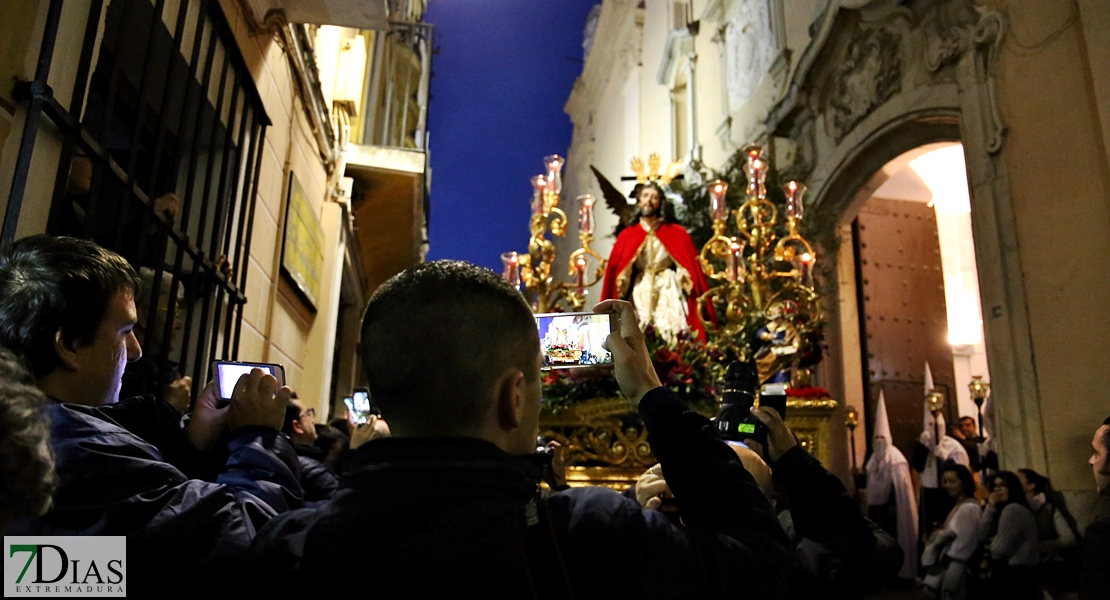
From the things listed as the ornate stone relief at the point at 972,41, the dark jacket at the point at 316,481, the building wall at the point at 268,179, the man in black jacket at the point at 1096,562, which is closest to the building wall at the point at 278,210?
the building wall at the point at 268,179

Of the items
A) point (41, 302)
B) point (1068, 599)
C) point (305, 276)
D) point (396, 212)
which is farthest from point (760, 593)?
point (396, 212)

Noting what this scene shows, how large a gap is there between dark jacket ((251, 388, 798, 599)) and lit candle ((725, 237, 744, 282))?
14.2 ft

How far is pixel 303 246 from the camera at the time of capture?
21.2 ft

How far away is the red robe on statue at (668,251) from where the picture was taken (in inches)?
252

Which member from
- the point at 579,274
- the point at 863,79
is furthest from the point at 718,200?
the point at 863,79

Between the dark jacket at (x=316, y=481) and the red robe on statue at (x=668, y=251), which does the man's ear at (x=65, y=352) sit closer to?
the dark jacket at (x=316, y=481)

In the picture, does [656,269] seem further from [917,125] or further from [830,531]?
[830,531]

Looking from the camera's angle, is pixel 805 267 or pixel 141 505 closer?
pixel 141 505

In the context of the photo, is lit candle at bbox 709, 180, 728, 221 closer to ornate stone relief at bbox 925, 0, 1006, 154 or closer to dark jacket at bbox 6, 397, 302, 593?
ornate stone relief at bbox 925, 0, 1006, 154

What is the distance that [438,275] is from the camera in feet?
3.53

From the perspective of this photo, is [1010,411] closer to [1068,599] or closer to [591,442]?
[1068,599]

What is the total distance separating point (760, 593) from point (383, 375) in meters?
0.60

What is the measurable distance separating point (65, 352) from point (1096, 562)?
8.77 feet

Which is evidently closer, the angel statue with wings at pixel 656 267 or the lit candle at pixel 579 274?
the lit candle at pixel 579 274
